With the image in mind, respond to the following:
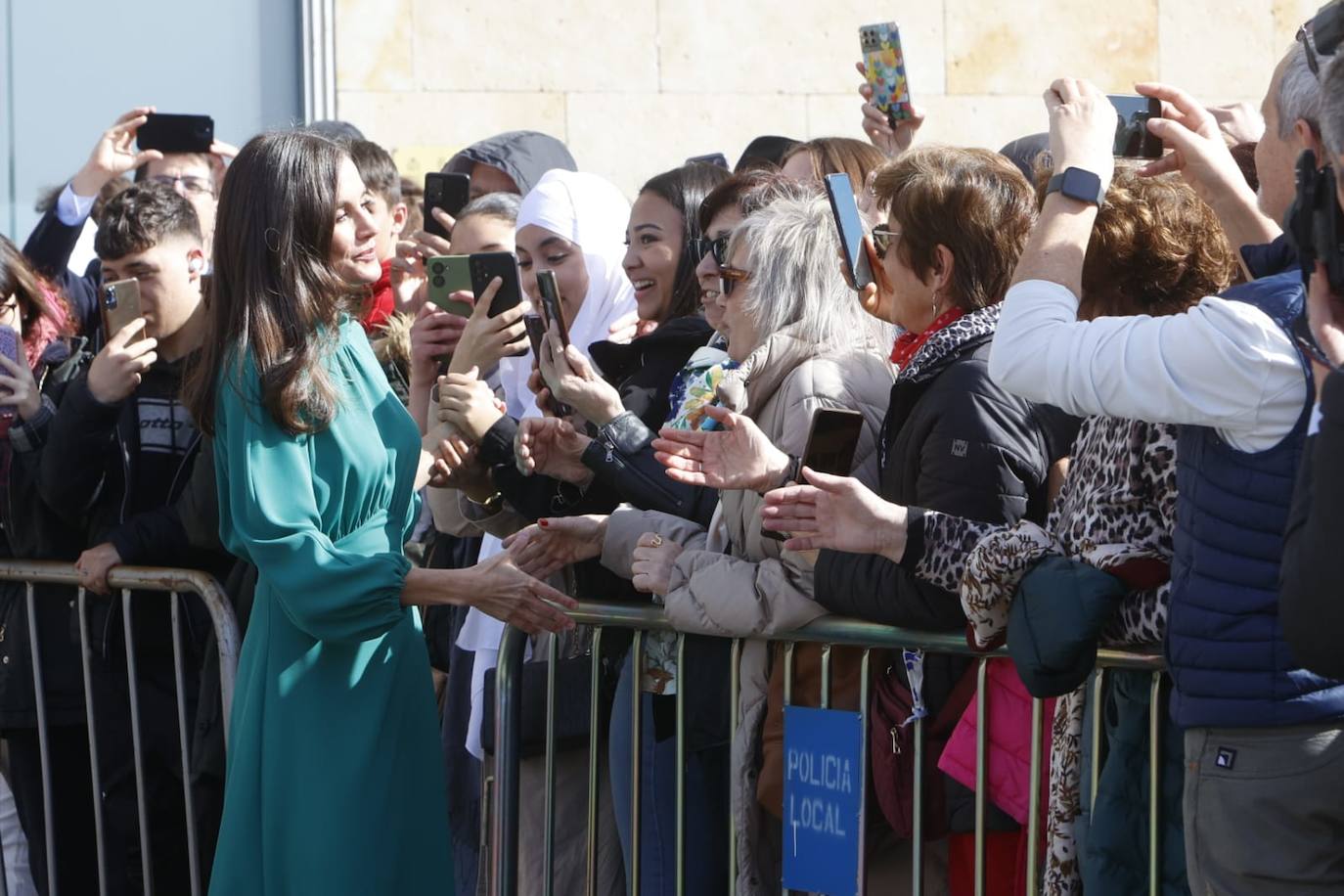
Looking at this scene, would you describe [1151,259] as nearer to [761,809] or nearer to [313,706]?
[761,809]

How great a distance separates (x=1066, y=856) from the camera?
9.71 ft

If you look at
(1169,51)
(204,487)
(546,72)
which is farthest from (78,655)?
(1169,51)

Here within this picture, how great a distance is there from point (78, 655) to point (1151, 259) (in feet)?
10.5

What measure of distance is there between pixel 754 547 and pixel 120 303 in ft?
6.45

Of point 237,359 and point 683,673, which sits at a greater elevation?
point 237,359

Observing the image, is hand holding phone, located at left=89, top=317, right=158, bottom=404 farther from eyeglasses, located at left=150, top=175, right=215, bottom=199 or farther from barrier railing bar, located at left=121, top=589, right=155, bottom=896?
eyeglasses, located at left=150, top=175, right=215, bottom=199

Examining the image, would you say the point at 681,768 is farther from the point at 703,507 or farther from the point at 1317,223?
the point at 1317,223

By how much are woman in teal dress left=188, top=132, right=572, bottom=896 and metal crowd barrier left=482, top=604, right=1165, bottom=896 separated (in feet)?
0.67

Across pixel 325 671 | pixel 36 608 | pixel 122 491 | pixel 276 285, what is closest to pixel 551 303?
pixel 276 285

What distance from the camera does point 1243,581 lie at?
2.46 meters

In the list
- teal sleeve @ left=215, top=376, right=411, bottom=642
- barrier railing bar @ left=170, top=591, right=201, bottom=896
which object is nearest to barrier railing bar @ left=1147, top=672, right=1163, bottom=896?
teal sleeve @ left=215, top=376, right=411, bottom=642

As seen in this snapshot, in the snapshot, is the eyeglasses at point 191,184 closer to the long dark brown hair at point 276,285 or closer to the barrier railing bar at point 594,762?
the long dark brown hair at point 276,285

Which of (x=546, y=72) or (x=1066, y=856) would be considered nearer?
(x=1066, y=856)

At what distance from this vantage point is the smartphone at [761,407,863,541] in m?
3.29
